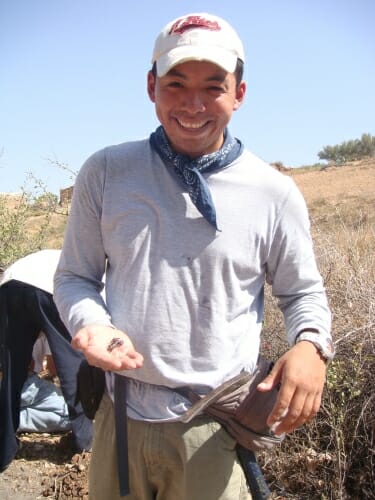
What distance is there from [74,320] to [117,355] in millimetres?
212

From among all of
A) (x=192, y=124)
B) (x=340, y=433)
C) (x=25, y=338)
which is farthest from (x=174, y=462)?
(x=25, y=338)

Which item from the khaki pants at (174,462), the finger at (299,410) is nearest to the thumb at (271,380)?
the finger at (299,410)

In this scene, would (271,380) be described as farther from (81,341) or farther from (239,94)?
(239,94)

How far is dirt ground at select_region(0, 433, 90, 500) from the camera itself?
10.7ft

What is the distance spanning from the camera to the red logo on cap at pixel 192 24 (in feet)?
4.71

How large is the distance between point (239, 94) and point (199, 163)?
270mm

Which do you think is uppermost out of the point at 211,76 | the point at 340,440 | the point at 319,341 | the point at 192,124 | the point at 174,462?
the point at 211,76

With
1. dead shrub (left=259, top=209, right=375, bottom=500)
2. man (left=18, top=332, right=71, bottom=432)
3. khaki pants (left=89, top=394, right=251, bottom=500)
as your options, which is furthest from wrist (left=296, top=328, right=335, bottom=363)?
man (left=18, top=332, right=71, bottom=432)

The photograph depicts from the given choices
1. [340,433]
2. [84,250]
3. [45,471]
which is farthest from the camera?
[45,471]

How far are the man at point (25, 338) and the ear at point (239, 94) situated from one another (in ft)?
7.34

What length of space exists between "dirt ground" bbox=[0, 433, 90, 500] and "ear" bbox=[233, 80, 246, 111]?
257 centimetres

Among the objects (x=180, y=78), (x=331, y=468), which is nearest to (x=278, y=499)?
(x=331, y=468)

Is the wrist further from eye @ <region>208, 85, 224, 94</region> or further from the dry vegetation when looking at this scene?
the dry vegetation

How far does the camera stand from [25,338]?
352cm
